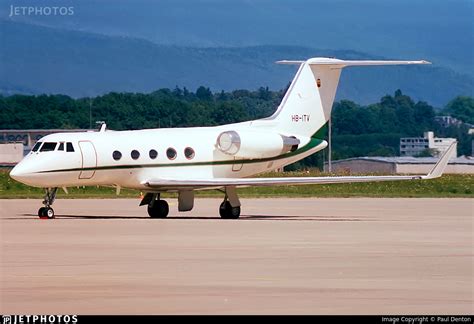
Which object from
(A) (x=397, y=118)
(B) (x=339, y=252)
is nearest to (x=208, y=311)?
(B) (x=339, y=252)

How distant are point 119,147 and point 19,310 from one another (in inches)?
870

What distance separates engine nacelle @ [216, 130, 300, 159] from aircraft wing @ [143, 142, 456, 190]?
4.94ft

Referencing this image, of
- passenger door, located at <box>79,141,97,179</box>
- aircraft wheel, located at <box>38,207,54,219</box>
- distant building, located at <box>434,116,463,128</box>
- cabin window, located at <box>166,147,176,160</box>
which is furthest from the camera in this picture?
distant building, located at <box>434,116,463,128</box>

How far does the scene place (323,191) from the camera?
190 feet

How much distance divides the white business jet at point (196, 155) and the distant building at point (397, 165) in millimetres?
57901

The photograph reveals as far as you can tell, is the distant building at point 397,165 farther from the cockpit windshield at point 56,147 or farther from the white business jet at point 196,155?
the cockpit windshield at point 56,147

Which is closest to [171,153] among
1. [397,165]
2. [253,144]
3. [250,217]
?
[253,144]

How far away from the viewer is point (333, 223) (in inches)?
1407

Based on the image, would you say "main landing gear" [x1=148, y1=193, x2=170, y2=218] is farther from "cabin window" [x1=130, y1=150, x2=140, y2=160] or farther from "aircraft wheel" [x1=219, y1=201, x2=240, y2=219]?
"aircraft wheel" [x1=219, y1=201, x2=240, y2=219]

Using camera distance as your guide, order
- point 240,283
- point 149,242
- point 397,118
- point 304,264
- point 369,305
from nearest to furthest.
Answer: point 369,305
point 240,283
point 304,264
point 149,242
point 397,118

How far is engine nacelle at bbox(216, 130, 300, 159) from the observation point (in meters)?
40.9

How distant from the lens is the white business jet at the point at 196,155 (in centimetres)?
3828

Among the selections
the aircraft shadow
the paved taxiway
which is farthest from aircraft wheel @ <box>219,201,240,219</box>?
the paved taxiway

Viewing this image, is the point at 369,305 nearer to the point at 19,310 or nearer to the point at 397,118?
the point at 19,310
